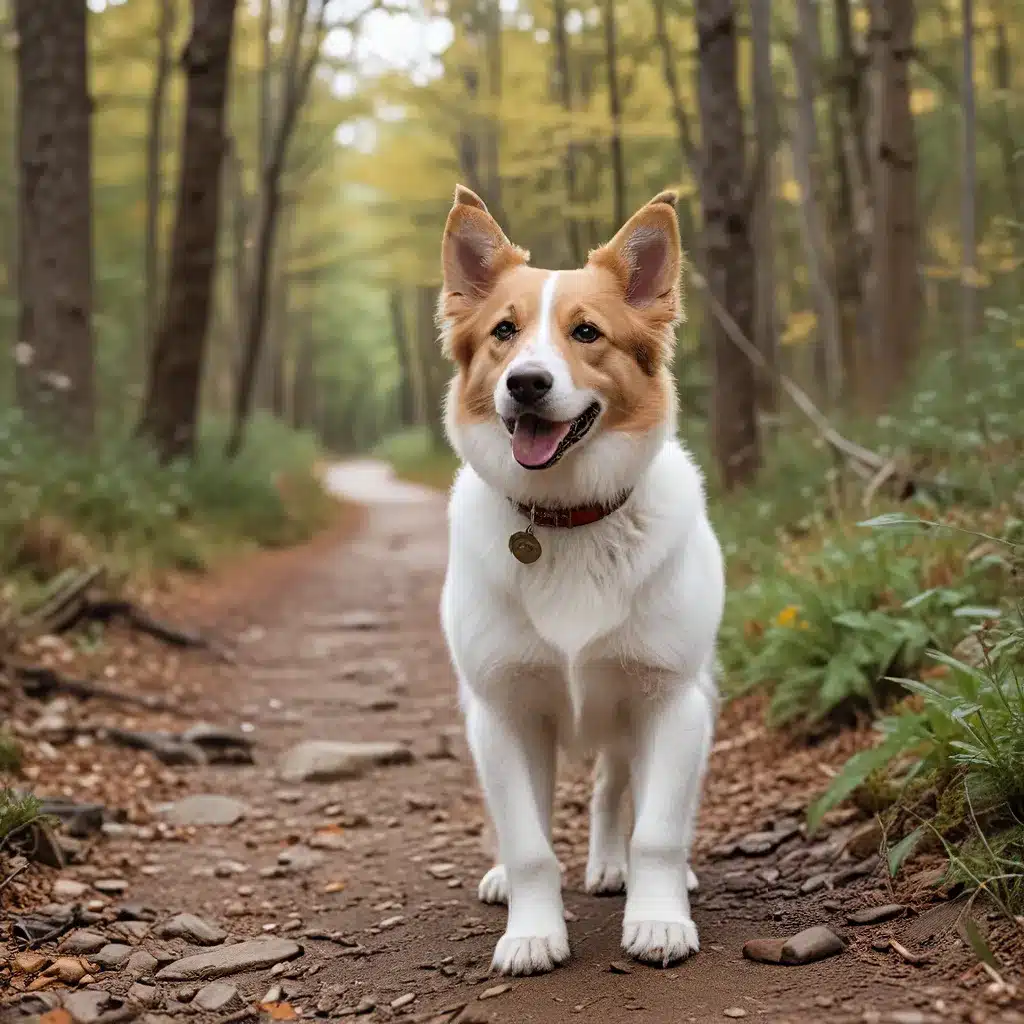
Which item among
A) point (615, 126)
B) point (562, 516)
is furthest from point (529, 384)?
point (615, 126)

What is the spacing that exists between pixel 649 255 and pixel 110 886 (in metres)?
2.86

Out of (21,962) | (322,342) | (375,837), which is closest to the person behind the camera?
(21,962)

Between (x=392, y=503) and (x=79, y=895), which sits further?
(x=392, y=503)

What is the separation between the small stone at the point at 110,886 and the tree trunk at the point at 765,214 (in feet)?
22.5

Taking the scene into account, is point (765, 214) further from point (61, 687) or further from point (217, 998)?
point (217, 998)

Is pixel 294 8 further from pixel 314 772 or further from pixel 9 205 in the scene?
pixel 314 772

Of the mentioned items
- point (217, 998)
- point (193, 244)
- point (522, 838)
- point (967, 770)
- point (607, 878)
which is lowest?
point (607, 878)

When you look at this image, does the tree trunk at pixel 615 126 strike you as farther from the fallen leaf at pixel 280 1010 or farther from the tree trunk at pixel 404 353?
the tree trunk at pixel 404 353

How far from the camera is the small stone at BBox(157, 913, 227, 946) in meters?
3.58

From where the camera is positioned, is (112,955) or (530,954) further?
(112,955)

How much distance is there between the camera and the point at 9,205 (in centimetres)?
1962

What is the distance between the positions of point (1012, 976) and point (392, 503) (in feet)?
65.6

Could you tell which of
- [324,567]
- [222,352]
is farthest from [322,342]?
[324,567]

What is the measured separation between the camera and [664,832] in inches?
126
